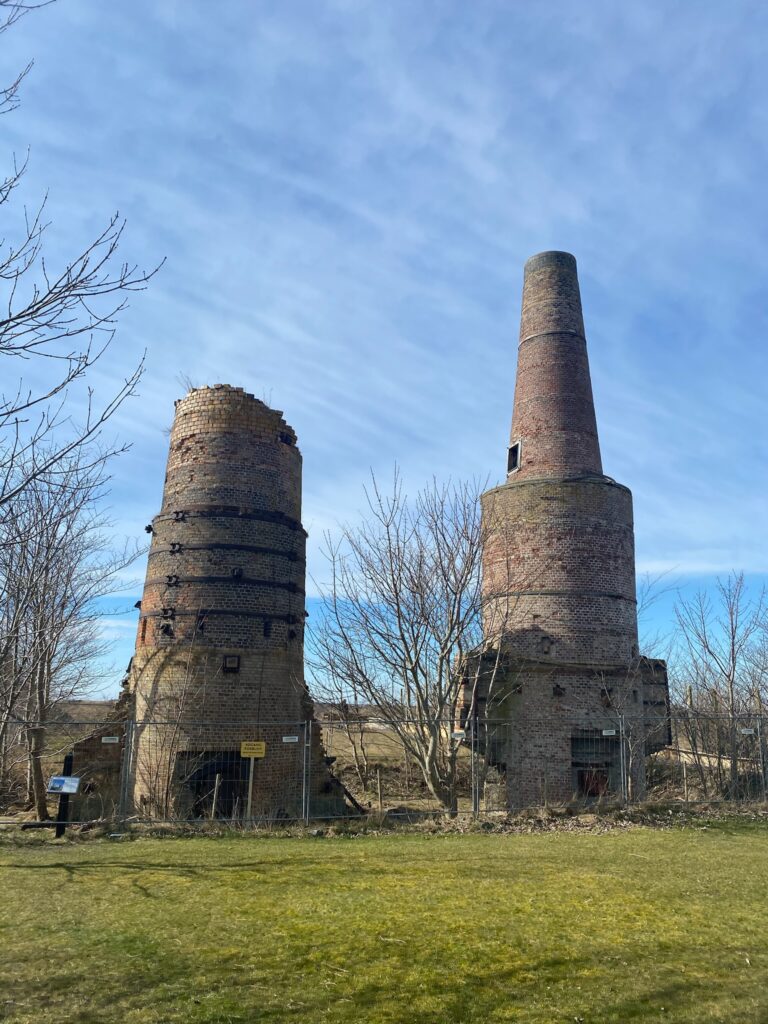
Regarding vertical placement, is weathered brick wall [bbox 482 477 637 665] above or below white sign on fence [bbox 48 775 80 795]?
above

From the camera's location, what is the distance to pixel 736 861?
9906 millimetres

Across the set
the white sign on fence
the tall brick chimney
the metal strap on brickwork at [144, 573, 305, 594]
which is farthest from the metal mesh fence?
the tall brick chimney

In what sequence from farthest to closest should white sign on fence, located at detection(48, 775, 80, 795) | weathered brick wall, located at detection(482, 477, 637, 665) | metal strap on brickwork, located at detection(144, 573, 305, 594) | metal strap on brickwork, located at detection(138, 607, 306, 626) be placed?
weathered brick wall, located at detection(482, 477, 637, 665)
metal strap on brickwork, located at detection(144, 573, 305, 594)
metal strap on brickwork, located at detection(138, 607, 306, 626)
white sign on fence, located at detection(48, 775, 80, 795)

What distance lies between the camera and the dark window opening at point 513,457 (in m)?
19.2

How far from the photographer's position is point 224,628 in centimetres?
1467

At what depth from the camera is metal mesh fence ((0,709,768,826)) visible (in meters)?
13.7

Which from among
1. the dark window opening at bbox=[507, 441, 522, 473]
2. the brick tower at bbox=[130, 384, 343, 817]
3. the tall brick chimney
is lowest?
the brick tower at bbox=[130, 384, 343, 817]

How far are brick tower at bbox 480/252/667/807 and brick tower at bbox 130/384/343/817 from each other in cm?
454

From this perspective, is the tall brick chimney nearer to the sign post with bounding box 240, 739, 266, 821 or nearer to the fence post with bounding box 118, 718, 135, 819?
the sign post with bounding box 240, 739, 266, 821

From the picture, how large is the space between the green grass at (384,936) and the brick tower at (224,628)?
3607mm

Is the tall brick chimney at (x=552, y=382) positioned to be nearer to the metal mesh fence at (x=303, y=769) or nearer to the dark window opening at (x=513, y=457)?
the dark window opening at (x=513, y=457)

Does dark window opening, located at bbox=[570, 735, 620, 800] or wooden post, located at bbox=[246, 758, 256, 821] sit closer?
wooden post, located at bbox=[246, 758, 256, 821]

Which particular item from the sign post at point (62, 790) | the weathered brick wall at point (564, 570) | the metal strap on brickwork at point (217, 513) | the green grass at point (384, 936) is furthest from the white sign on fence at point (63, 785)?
the weathered brick wall at point (564, 570)

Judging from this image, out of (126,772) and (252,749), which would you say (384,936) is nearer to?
(252,749)
